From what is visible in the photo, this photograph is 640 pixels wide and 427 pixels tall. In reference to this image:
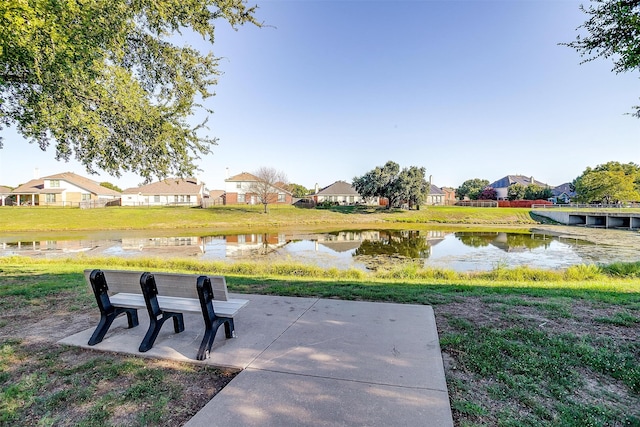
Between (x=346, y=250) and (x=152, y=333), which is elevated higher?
(x=152, y=333)

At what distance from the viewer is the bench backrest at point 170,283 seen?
3.77m

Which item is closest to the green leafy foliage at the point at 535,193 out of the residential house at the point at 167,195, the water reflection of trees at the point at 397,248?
the water reflection of trees at the point at 397,248

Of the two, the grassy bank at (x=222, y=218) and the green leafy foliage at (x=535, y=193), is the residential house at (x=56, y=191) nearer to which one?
the grassy bank at (x=222, y=218)

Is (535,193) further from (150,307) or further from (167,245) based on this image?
(150,307)

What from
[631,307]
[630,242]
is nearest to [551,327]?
[631,307]

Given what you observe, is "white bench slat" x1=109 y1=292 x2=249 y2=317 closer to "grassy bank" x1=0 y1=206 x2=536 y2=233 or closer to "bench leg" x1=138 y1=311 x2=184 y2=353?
"bench leg" x1=138 y1=311 x2=184 y2=353

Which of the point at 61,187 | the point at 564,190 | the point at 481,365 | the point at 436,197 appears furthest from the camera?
the point at 564,190

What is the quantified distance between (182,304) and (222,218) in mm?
37046

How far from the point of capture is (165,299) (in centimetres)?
423

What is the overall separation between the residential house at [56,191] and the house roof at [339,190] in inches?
1592

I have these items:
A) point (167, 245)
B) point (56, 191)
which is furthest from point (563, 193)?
point (56, 191)

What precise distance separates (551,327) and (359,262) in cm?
1089

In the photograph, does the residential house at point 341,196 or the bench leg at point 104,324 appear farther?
the residential house at point 341,196

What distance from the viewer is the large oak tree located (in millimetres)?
5270
